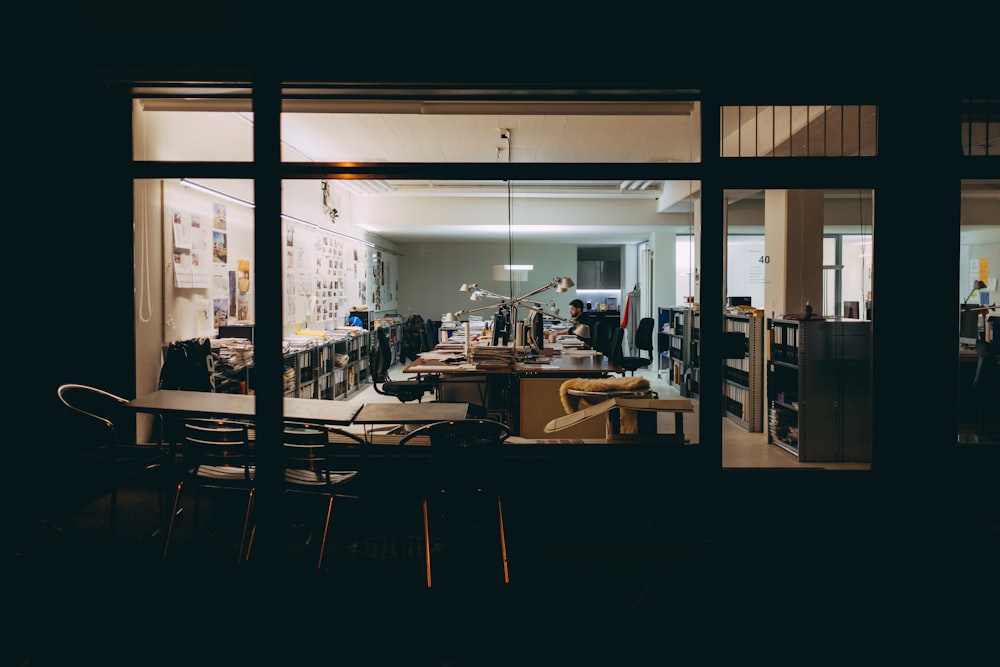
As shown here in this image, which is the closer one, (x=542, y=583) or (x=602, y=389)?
(x=542, y=583)

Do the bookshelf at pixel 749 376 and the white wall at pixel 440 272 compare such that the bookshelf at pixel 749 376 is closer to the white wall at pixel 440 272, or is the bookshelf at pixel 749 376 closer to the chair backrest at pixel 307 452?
the chair backrest at pixel 307 452

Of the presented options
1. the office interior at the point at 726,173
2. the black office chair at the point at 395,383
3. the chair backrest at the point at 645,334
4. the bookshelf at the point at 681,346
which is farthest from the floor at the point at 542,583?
the chair backrest at the point at 645,334

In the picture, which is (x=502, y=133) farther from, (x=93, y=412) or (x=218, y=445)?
(x=218, y=445)

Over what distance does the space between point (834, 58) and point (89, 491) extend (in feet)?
16.3

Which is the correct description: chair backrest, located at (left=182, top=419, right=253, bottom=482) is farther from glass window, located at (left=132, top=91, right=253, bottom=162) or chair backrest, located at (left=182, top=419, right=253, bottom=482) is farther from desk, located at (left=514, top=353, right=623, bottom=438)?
desk, located at (left=514, top=353, right=623, bottom=438)

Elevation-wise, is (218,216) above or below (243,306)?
above

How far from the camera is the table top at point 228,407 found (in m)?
3.56

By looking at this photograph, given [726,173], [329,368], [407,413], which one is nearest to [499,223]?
[329,368]

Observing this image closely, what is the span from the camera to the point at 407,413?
373 cm

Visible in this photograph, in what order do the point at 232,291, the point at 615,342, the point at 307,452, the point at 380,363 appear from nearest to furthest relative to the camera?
the point at 307,452, the point at 232,291, the point at 380,363, the point at 615,342

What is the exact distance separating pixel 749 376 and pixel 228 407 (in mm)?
5545

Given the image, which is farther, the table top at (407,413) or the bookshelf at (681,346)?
the bookshelf at (681,346)

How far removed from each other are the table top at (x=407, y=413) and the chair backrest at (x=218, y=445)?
1.75ft

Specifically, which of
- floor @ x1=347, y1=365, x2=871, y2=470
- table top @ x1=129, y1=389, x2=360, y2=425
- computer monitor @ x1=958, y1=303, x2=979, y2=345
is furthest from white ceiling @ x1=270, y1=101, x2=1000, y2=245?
computer monitor @ x1=958, y1=303, x2=979, y2=345
